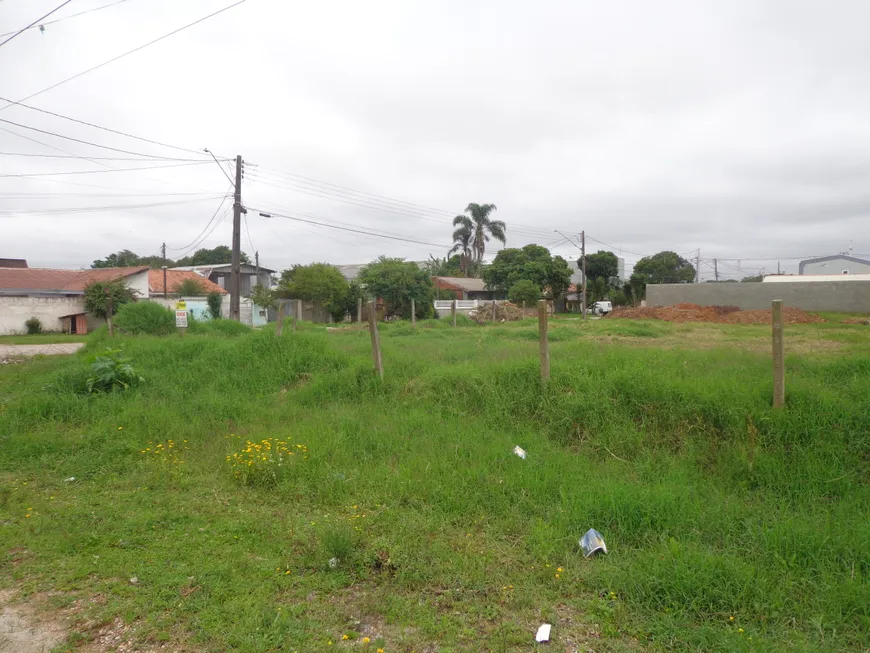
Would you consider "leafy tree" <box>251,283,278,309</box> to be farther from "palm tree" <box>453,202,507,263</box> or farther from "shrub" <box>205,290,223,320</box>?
"palm tree" <box>453,202,507,263</box>

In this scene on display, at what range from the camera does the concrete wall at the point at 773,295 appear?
97.4 feet

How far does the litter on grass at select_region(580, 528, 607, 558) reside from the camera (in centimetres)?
385

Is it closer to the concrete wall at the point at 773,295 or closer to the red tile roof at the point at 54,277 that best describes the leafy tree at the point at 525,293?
the concrete wall at the point at 773,295

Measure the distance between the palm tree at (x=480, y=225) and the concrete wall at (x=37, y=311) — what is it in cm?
3046

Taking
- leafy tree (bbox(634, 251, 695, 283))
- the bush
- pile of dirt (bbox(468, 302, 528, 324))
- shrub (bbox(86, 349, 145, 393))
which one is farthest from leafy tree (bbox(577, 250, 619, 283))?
shrub (bbox(86, 349, 145, 393))

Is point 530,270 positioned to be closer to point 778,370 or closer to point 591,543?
point 778,370

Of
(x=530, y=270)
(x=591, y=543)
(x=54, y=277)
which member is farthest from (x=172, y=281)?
(x=591, y=543)

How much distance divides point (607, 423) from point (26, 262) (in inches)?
2097

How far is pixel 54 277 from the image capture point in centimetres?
3669

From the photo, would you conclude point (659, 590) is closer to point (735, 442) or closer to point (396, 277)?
point (735, 442)

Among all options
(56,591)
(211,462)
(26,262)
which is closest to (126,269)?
(26,262)

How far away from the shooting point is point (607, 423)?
242 inches

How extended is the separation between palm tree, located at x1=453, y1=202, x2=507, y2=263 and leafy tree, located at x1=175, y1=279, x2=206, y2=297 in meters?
23.2

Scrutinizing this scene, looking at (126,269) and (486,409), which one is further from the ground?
(126,269)
